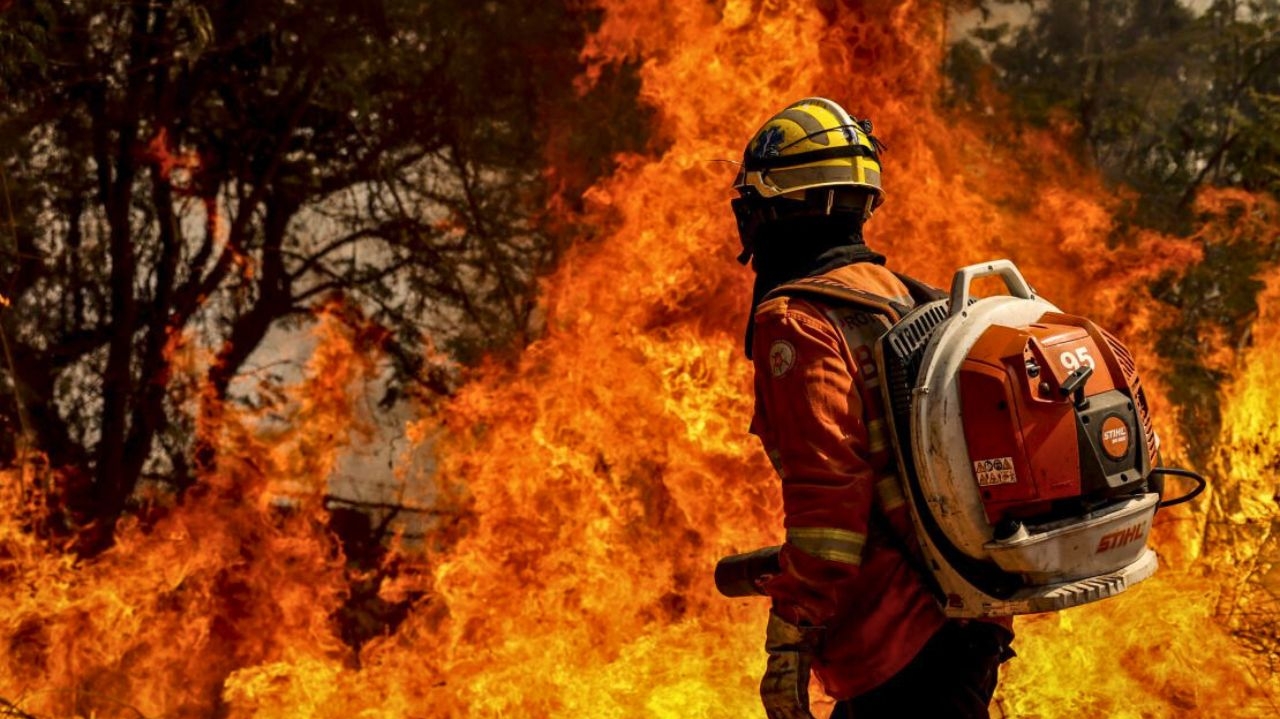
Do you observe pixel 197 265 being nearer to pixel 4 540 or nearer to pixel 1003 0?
pixel 4 540

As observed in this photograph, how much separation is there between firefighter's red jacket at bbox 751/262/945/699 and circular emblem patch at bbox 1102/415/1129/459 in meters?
0.49

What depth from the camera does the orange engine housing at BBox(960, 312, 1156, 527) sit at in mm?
2684

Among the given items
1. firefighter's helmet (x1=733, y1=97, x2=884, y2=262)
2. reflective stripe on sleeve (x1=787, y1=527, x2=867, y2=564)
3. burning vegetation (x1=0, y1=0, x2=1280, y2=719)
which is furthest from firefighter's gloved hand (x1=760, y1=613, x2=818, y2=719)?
burning vegetation (x1=0, y1=0, x2=1280, y2=719)

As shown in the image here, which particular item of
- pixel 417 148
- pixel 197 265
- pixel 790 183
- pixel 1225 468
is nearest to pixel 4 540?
pixel 197 265

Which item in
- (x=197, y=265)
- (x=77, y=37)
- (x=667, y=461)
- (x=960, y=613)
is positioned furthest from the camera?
(x=197, y=265)

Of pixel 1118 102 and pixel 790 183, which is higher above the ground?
pixel 1118 102

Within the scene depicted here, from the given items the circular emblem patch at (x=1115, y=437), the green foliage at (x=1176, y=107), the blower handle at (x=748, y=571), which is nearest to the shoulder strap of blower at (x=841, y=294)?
the circular emblem patch at (x=1115, y=437)

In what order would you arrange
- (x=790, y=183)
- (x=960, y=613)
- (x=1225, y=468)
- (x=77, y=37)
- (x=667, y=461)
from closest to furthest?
(x=960, y=613), (x=790, y=183), (x=1225, y=468), (x=667, y=461), (x=77, y=37)

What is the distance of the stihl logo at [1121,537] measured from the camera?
110 inches

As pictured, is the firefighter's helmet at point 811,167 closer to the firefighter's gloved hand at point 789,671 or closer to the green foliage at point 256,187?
the firefighter's gloved hand at point 789,671

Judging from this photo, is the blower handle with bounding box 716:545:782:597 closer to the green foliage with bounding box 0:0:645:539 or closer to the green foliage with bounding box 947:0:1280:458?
the green foliage with bounding box 0:0:645:539

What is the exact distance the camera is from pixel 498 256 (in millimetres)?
9445

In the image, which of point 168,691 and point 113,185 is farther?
point 113,185

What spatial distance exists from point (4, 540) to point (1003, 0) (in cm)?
950
